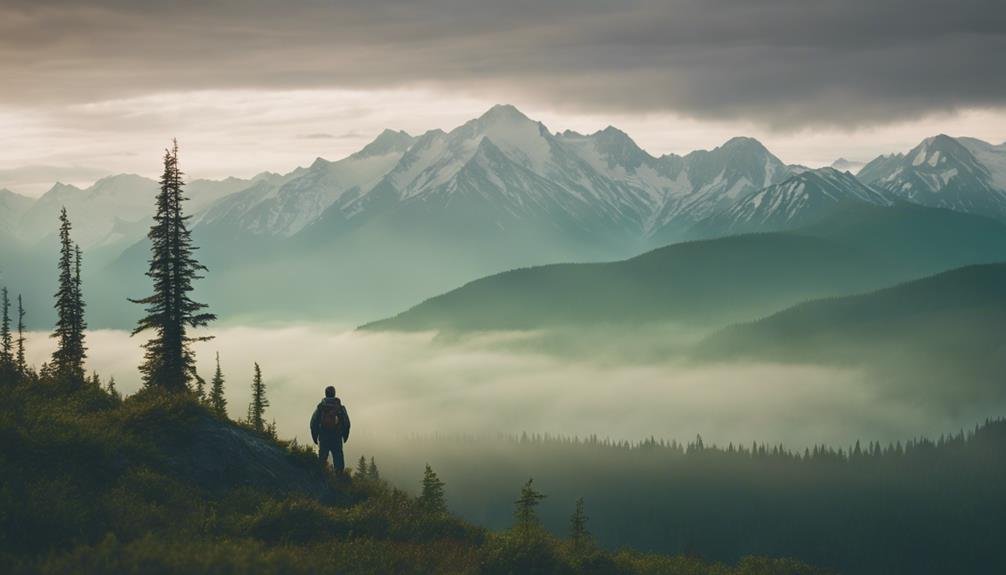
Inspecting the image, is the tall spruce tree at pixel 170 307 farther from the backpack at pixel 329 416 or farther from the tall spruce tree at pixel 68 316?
the backpack at pixel 329 416

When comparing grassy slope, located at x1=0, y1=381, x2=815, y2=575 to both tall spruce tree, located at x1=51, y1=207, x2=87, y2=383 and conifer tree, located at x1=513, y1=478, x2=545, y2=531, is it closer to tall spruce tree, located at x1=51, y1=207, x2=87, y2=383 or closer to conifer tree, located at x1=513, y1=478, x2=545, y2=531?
conifer tree, located at x1=513, y1=478, x2=545, y2=531

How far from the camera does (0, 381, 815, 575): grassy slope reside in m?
16.4

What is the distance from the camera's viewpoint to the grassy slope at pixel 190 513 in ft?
53.7

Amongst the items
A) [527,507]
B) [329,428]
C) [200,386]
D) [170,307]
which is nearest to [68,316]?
[200,386]

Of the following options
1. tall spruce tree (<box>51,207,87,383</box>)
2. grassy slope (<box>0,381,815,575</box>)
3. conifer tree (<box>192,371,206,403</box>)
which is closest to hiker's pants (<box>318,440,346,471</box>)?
grassy slope (<box>0,381,815,575</box>)

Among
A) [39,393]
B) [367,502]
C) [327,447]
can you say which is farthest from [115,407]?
[367,502]

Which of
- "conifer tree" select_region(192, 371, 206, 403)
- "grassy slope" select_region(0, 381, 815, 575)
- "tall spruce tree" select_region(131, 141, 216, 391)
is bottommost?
"grassy slope" select_region(0, 381, 815, 575)

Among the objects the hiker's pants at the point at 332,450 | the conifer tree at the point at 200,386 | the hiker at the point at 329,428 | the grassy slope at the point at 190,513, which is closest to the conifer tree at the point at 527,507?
the grassy slope at the point at 190,513

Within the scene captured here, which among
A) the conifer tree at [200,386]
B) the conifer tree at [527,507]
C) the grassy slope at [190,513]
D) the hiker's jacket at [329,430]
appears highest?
the conifer tree at [200,386]

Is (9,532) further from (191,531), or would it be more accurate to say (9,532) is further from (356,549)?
(356,549)

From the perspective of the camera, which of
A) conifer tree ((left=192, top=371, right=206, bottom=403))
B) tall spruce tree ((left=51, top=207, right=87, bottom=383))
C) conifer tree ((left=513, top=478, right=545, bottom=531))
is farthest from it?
tall spruce tree ((left=51, top=207, right=87, bottom=383))

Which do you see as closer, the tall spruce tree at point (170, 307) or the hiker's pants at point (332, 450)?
the hiker's pants at point (332, 450)

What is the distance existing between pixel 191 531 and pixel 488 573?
7158 millimetres

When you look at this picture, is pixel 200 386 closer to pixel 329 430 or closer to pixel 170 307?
pixel 170 307
